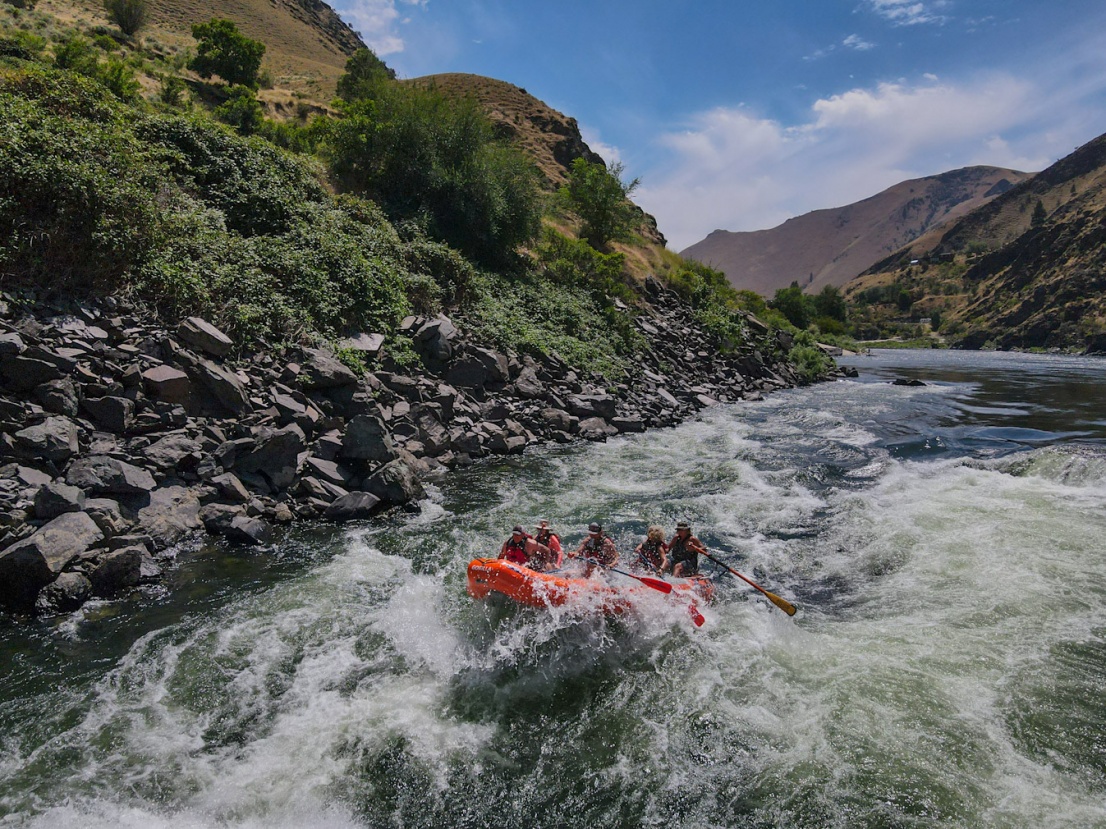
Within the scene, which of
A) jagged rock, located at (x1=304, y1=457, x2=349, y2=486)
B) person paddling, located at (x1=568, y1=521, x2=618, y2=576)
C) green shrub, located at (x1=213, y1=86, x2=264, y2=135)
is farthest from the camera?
green shrub, located at (x1=213, y1=86, x2=264, y2=135)

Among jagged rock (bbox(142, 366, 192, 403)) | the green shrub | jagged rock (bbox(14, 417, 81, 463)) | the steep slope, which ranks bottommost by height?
jagged rock (bbox(14, 417, 81, 463))

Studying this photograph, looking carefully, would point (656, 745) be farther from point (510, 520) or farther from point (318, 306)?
point (318, 306)

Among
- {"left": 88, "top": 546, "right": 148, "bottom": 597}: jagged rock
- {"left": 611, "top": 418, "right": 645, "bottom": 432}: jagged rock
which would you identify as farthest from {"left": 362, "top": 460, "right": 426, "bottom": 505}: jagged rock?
{"left": 611, "top": 418, "right": 645, "bottom": 432}: jagged rock

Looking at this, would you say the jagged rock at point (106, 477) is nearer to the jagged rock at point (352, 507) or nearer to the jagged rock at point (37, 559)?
the jagged rock at point (37, 559)

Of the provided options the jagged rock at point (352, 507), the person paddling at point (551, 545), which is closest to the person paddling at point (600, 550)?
the person paddling at point (551, 545)

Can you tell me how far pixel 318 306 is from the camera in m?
14.9

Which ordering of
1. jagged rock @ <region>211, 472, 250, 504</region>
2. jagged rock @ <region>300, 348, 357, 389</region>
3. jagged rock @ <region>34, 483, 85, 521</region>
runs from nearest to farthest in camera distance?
jagged rock @ <region>34, 483, 85, 521</region> < jagged rock @ <region>211, 472, 250, 504</region> < jagged rock @ <region>300, 348, 357, 389</region>

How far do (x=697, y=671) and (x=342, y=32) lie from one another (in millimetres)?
116236

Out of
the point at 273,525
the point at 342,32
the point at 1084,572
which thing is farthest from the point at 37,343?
the point at 342,32

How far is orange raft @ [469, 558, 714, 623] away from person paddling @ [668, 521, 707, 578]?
949mm

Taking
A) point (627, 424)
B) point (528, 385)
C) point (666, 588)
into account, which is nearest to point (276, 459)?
point (666, 588)

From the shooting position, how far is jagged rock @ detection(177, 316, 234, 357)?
1132 centimetres

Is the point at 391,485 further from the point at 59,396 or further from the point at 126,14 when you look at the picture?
the point at 126,14

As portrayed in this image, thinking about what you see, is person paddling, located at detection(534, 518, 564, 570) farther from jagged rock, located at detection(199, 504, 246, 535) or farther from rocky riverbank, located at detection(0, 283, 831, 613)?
jagged rock, located at detection(199, 504, 246, 535)
